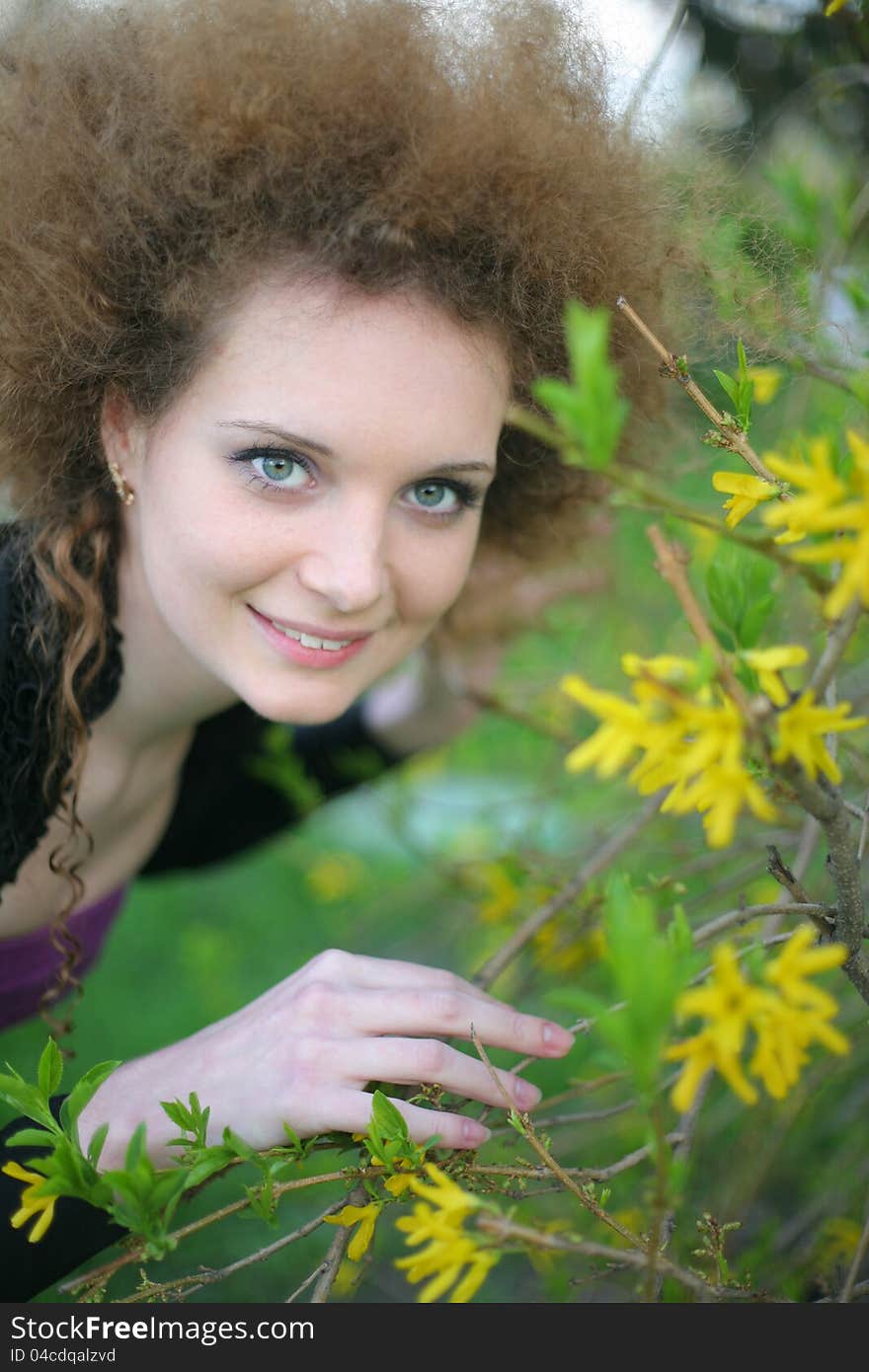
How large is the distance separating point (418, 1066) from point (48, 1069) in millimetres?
287

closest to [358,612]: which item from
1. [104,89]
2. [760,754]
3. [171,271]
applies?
[171,271]

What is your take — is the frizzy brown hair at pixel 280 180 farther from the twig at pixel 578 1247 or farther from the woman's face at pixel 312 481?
the twig at pixel 578 1247

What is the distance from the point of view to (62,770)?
1399mm

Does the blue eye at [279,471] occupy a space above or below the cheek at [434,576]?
above

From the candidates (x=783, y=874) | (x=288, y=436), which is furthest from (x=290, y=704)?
(x=783, y=874)

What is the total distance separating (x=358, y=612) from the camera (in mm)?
1241

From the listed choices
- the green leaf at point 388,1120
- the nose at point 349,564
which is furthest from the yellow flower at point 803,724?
the nose at point 349,564

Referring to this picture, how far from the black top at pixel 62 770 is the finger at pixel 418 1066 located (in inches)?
12.4

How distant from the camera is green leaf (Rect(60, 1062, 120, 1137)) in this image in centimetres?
78

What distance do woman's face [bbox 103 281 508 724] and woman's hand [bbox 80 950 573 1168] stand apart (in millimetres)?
378

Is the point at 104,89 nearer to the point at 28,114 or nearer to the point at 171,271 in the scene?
the point at 28,114

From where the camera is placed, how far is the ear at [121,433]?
129 cm

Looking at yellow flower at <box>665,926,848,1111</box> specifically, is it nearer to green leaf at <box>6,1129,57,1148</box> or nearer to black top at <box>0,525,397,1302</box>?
green leaf at <box>6,1129,57,1148</box>

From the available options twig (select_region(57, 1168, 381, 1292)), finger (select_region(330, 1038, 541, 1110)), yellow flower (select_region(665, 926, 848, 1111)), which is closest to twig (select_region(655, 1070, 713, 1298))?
finger (select_region(330, 1038, 541, 1110))
